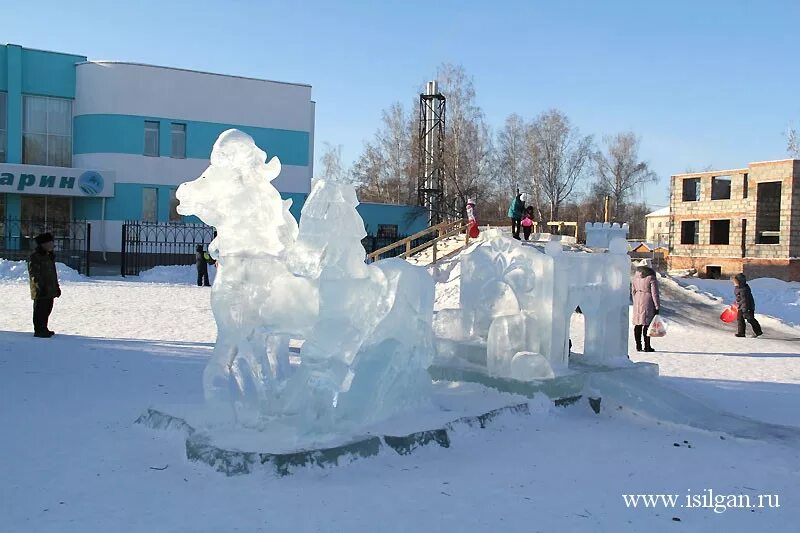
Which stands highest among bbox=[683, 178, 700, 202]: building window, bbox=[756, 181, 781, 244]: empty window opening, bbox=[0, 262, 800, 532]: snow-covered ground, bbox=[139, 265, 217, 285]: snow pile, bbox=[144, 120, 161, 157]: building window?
bbox=[144, 120, 161, 157]: building window

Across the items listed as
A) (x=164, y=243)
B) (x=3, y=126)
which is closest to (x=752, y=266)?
(x=164, y=243)

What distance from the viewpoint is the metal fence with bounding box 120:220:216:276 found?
96.3 feet

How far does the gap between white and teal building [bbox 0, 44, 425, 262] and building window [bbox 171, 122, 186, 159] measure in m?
Result: 0.04

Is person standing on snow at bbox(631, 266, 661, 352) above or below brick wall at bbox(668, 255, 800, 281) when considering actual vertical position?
below

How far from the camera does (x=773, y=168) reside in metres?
31.4

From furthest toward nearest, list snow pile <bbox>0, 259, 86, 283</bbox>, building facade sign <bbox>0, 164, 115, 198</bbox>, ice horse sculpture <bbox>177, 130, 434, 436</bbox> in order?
building facade sign <bbox>0, 164, 115, 198</bbox> < snow pile <bbox>0, 259, 86, 283</bbox> < ice horse sculpture <bbox>177, 130, 434, 436</bbox>

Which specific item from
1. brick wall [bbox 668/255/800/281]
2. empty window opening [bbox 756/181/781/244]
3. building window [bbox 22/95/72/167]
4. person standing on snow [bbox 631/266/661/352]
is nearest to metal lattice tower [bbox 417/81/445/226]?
brick wall [bbox 668/255/800/281]

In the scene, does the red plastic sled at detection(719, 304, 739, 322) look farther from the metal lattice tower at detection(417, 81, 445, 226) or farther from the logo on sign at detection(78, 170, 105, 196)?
the logo on sign at detection(78, 170, 105, 196)

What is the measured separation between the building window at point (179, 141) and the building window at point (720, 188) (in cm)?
2500

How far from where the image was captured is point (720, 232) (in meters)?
36.1

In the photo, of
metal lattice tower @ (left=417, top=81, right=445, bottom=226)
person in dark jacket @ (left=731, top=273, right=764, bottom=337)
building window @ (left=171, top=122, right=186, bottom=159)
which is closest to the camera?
person in dark jacket @ (left=731, top=273, right=764, bottom=337)

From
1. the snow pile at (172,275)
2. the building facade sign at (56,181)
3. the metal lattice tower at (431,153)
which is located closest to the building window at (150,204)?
the building facade sign at (56,181)

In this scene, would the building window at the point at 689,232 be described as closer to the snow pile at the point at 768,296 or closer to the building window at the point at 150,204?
the snow pile at the point at 768,296

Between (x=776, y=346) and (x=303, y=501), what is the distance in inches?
442
